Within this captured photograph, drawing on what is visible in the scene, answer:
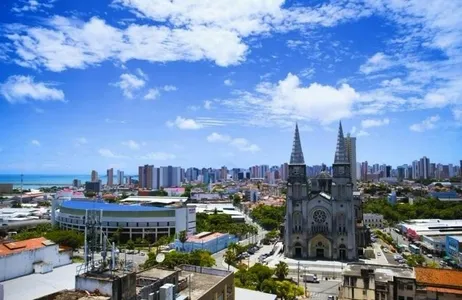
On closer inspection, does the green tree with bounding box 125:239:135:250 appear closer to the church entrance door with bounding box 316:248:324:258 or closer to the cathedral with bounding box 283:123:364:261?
the cathedral with bounding box 283:123:364:261

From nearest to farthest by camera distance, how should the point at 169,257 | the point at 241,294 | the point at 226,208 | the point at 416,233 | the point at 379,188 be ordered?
the point at 241,294 → the point at 169,257 → the point at 416,233 → the point at 226,208 → the point at 379,188

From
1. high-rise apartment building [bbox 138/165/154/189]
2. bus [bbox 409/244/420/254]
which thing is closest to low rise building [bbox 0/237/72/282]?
bus [bbox 409/244/420/254]

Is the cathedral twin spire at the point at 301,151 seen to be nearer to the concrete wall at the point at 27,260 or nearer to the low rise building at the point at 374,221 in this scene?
the low rise building at the point at 374,221

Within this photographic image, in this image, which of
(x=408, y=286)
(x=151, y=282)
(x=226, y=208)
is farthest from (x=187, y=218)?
(x=151, y=282)

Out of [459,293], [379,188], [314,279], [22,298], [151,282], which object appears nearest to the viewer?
[151,282]

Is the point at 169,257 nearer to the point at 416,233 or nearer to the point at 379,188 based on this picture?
the point at 416,233

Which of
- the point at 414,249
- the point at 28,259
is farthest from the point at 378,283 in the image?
the point at 414,249

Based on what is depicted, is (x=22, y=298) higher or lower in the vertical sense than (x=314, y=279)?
higher

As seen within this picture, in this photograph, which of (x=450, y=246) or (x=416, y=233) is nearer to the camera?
(x=450, y=246)
